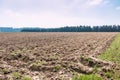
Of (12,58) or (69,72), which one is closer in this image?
(69,72)

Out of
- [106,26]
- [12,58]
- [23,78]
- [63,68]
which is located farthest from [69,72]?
[106,26]

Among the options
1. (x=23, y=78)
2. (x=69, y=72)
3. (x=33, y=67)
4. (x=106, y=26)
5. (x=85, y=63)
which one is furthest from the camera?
(x=106, y=26)

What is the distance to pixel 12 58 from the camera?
49.1ft

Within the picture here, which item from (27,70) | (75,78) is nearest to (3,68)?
(27,70)

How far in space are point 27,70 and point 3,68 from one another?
46.2 inches

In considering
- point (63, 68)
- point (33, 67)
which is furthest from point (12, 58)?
point (63, 68)

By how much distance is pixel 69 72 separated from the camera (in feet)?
36.0

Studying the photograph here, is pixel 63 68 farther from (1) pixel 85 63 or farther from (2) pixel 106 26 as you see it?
(2) pixel 106 26

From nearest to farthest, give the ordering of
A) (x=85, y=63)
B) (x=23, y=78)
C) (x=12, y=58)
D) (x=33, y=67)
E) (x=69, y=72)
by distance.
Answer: (x=23, y=78) < (x=69, y=72) < (x=33, y=67) < (x=85, y=63) < (x=12, y=58)

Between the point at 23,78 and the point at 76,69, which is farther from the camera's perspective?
the point at 76,69

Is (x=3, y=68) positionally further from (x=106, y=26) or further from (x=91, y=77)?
(x=106, y=26)

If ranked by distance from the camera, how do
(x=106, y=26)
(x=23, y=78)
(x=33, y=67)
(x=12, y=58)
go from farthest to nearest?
(x=106, y=26) → (x=12, y=58) → (x=33, y=67) → (x=23, y=78)

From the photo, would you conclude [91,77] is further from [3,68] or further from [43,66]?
[3,68]

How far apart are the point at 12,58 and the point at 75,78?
6.47 metres
